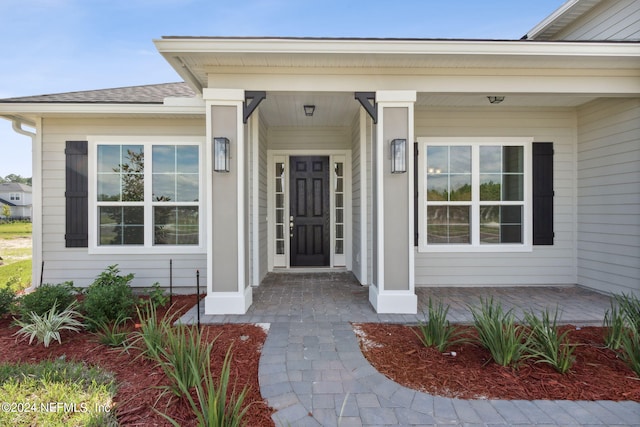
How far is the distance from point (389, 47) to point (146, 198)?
400 centimetres

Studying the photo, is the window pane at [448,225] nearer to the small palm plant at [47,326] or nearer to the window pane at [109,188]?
the small palm plant at [47,326]

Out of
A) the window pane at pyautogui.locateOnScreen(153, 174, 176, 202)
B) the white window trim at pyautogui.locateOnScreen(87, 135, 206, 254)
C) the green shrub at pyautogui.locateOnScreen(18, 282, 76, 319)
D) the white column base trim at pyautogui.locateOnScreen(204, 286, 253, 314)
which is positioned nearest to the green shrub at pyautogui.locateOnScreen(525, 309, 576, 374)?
the white column base trim at pyautogui.locateOnScreen(204, 286, 253, 314)

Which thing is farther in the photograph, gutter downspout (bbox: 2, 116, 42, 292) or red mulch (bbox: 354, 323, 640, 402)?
gutter downspout (bbox: 2, 116, 42, 292)

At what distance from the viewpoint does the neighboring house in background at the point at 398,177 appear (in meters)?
3.71

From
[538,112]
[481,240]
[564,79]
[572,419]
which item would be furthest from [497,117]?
[572,419]

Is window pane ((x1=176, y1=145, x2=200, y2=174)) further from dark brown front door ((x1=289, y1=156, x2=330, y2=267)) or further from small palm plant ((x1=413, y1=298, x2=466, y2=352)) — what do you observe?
small palm plant ((x1=413, y1=298, x2=466, y2=352))

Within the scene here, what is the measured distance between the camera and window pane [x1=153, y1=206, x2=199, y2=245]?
4.99m

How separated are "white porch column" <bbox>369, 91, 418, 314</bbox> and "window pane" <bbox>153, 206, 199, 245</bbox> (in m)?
2.94

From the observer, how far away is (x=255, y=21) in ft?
29.8

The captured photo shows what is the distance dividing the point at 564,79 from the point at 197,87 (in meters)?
4.41

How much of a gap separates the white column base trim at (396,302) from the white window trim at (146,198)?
281cm

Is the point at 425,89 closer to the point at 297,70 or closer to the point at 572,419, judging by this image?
the point at 297,70

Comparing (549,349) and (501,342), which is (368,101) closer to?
(501,342)

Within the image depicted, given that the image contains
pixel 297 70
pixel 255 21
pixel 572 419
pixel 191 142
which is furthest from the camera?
pixel 255 21
